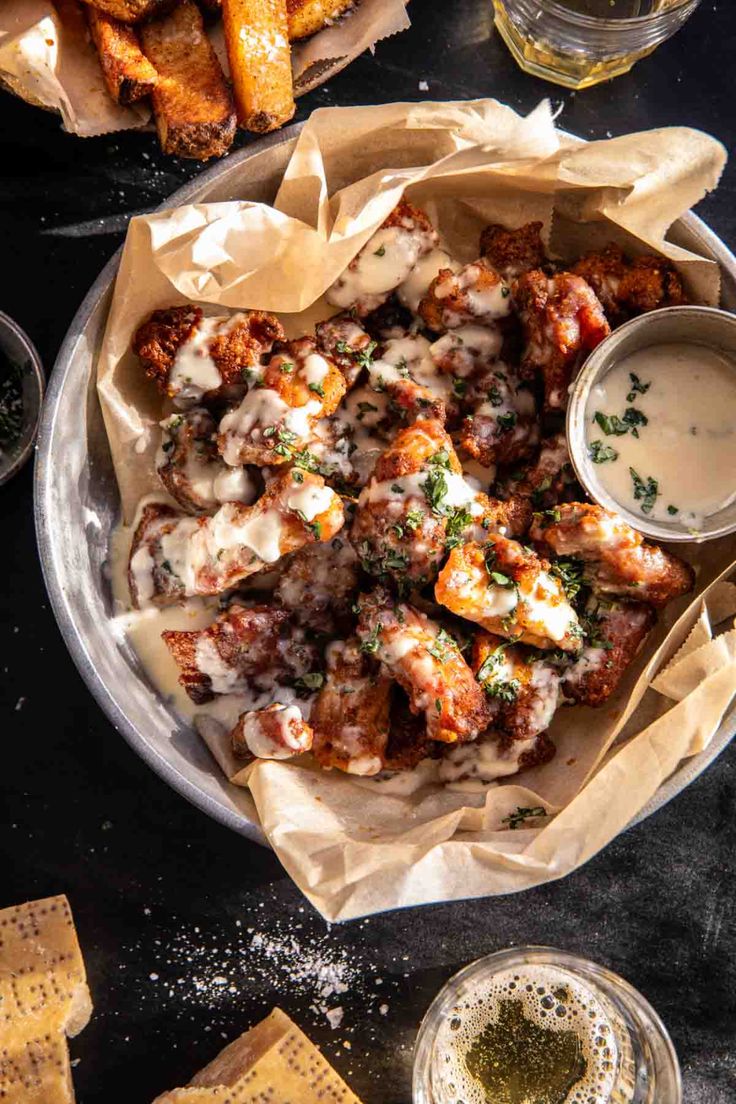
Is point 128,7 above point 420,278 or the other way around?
above

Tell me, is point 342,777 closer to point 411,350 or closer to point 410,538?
point 410,538

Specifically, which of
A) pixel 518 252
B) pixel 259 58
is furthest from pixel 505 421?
pixel 259 58

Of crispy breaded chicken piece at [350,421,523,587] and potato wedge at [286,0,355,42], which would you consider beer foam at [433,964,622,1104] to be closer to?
crispy breaded chicken piece at [350,421,523,587]

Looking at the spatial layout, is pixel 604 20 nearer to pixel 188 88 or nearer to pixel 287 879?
pixel 188 88

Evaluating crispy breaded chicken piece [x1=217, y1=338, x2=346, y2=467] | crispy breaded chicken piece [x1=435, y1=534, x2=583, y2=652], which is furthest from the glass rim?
crispy breaded chicken piece [x1=435, y1=534, x2=583, y2=652]

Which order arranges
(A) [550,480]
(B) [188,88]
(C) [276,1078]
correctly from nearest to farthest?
(B) [188,88], (A) [550,480], (C) [276,1078]

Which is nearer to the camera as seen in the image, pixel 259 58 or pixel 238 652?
pixel 259 58
